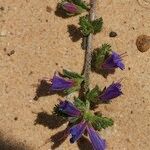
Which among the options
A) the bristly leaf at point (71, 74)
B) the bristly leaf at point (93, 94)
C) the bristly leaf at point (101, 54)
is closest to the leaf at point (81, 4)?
the bristly leaf at point (101, 54)

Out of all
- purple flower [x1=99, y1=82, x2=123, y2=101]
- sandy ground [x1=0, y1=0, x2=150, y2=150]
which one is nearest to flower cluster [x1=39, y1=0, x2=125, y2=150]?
purple flower [x1=99, y1=82, x2=123, y2=101]

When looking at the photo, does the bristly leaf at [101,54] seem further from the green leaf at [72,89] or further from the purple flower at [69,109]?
the purple flower at [69,109]

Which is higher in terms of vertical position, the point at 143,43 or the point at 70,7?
the point at 70,7

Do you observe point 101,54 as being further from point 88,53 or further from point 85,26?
point 85,26

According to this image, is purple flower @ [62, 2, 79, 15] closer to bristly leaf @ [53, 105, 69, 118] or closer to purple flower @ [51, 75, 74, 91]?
purple flower @ [51, 75, 74, 91]

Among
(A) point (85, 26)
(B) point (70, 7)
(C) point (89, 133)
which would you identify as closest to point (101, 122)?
(C) point (89, 133)

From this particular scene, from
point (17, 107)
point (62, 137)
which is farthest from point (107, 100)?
point (17, 107)

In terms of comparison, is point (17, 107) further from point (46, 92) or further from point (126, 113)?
point (126, 113)
